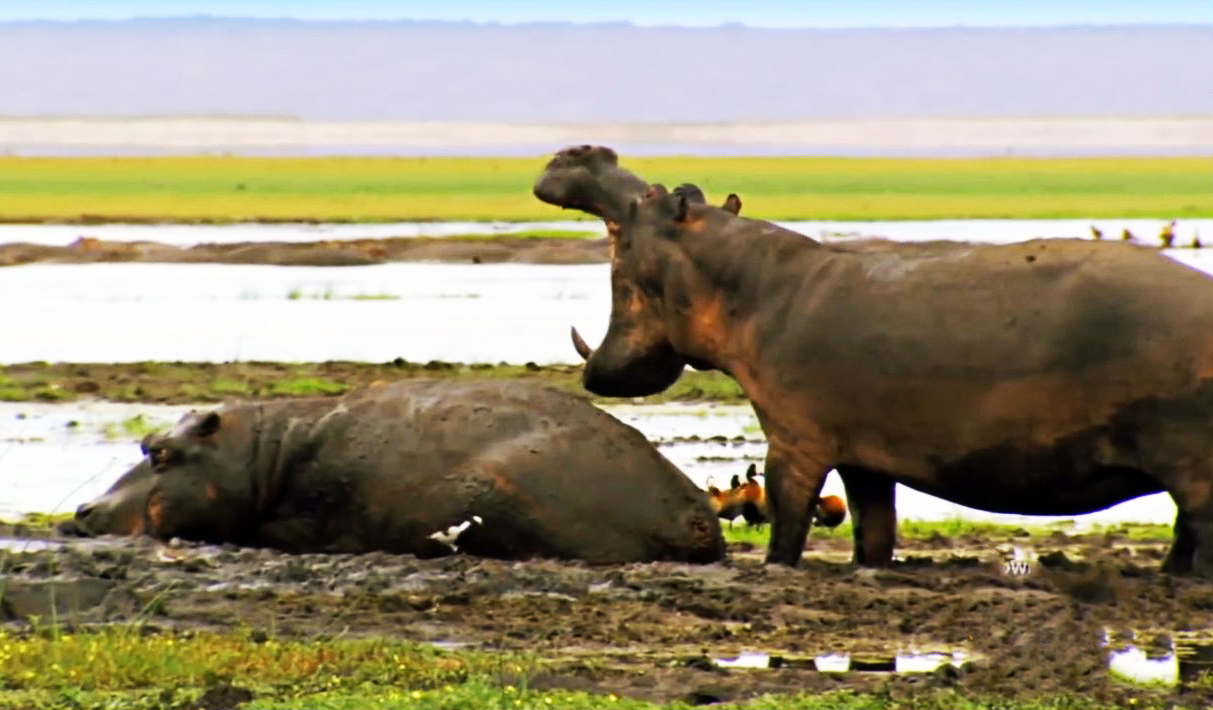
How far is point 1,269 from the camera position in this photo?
3350cm

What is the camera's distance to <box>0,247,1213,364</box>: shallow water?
21812 millimetres

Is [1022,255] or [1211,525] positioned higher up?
[1022,255]

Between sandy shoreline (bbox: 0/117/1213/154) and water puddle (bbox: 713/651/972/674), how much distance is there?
82.0 m

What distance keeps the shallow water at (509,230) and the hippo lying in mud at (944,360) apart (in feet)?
84.9

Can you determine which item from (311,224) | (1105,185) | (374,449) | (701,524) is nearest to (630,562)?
(701,524)

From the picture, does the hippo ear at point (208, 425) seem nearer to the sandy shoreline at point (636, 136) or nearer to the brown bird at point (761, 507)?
the brown bird at point (761, 507)

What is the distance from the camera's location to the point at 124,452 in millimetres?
15617

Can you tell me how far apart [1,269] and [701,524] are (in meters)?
23.3

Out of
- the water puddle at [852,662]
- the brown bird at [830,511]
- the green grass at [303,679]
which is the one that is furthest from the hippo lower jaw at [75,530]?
the water puddle at [852,662]

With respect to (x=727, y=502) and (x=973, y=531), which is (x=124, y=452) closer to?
(x=727, y=502)

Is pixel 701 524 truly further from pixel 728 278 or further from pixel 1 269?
pixel 1 269

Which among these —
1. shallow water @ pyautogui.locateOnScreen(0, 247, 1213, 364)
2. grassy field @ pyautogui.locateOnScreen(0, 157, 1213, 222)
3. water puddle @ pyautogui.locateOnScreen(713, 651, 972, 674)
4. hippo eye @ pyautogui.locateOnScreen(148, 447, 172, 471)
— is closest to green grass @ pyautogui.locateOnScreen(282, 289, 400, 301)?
shallow water @ pyautogui.locateOnScreen(0, 247, 1213, 364)

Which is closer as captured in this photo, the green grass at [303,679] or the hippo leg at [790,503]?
the green grass at [303,679]

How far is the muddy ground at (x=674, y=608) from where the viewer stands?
30.0 ft
